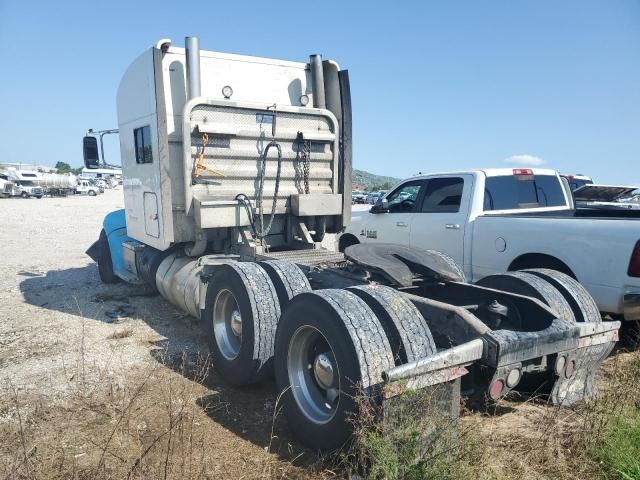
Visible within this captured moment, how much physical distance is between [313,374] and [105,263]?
6454 mm

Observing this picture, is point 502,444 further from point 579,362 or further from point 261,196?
point 261,196

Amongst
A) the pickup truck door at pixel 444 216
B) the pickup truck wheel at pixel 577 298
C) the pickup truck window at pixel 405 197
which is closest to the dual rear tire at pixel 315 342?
the pickup truck wheel at pixel 577 298

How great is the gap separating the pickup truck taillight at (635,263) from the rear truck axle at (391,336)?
1.03m

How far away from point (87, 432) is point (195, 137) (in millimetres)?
3422

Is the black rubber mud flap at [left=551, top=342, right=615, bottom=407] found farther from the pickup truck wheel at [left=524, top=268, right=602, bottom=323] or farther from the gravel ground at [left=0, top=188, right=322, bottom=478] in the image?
the gravel ground at [left=0, top=188, right=322, bottom=478]

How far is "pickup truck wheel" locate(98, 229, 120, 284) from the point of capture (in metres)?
8.53

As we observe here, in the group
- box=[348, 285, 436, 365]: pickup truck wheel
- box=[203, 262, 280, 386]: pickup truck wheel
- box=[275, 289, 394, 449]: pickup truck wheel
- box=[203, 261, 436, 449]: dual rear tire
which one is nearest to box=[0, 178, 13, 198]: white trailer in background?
box=[203, 262, 280, 386]: pickup truck wheel

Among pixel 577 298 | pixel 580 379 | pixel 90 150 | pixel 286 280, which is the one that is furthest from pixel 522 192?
pixel 90 150

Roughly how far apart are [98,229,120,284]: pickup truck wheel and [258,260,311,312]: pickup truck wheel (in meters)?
5.17

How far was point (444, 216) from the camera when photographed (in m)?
6.63

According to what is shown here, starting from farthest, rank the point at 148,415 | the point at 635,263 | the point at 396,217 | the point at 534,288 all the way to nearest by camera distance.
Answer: the point at 396,217, the point at 635,263, the point at 534,288, the point at 148,415

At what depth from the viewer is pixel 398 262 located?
13.5 ft

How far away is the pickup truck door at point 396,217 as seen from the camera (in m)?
7.27

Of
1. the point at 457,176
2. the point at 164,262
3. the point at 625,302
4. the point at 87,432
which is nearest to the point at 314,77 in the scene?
the point at 457,176
